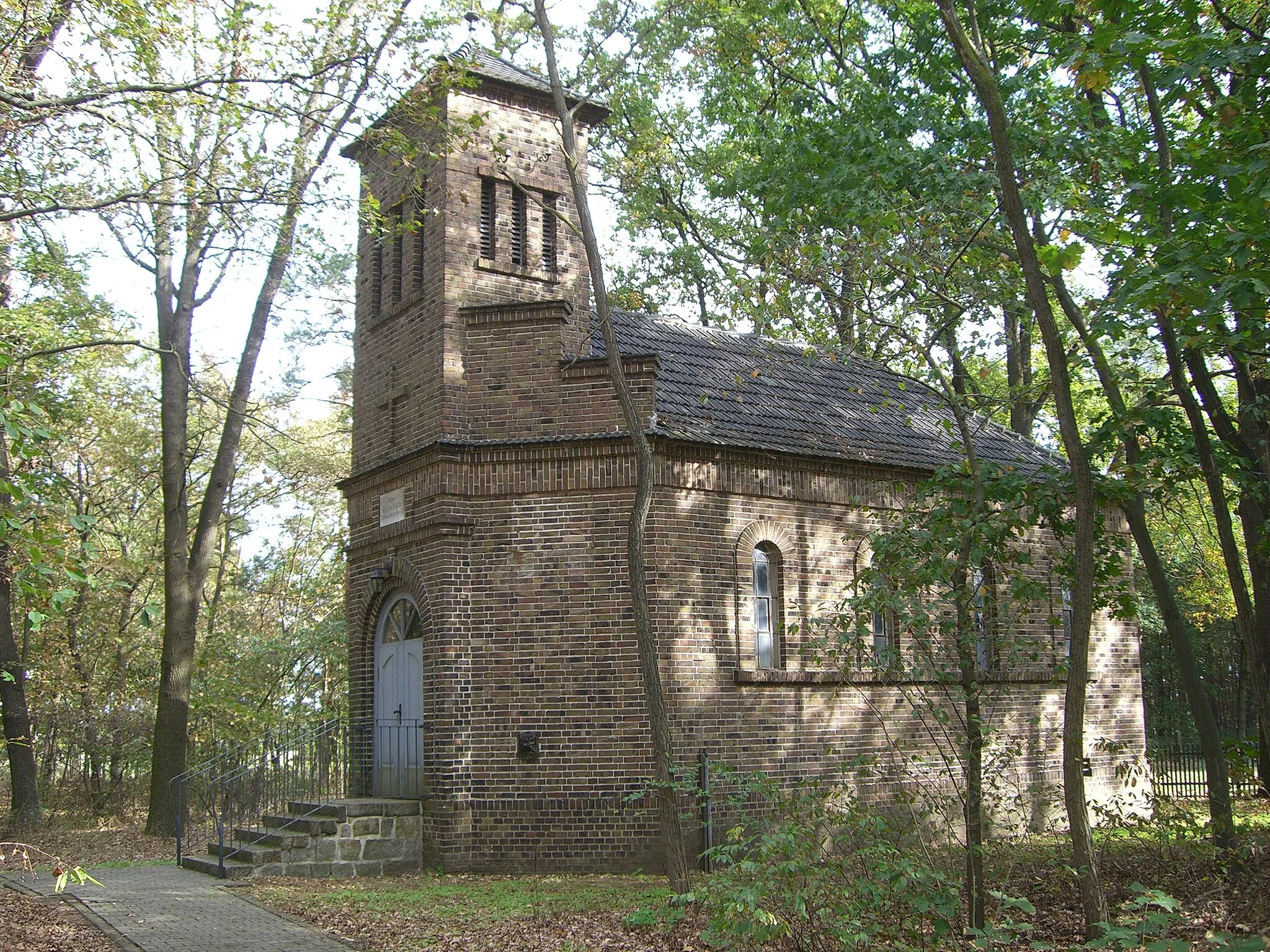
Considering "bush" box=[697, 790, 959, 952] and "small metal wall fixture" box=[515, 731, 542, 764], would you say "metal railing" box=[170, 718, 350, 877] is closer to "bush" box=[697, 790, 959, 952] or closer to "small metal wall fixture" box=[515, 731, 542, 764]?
"small metal wall fixture" box=[515, 731, 542, 764]

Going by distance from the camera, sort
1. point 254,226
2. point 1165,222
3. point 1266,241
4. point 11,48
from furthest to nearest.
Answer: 1. point 254,226
2. point 11,48
3. point 1165,222
4. point 1266,241

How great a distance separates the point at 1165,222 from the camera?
8523 millimetres

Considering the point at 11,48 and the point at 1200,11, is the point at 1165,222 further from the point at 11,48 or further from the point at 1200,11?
the point at 11,48

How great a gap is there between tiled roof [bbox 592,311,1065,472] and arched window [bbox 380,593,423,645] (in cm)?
416

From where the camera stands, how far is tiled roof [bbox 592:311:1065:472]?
14.5 metres

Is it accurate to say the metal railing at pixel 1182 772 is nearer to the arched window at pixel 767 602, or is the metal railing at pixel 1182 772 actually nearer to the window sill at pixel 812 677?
the window sill at pixel 812 677

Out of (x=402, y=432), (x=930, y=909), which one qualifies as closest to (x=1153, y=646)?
(x=402, y=432)

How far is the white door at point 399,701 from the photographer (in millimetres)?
13938

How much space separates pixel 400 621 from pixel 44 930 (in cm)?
591

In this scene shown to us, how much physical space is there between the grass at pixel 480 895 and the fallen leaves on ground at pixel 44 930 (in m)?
1.88

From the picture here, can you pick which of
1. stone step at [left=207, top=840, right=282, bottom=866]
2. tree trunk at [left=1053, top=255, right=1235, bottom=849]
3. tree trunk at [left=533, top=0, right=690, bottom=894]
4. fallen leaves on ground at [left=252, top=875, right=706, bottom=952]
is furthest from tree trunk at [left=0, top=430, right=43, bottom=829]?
tree trunk at [left=1053, top=255, right=1235, bottom=849]

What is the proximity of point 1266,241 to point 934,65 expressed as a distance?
830cm

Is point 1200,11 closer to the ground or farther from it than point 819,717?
farther from it

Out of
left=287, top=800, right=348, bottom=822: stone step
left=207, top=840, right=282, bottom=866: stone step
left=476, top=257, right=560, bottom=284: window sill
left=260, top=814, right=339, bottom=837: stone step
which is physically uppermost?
left=476, top=257, right=560, bottom=284: window sill
